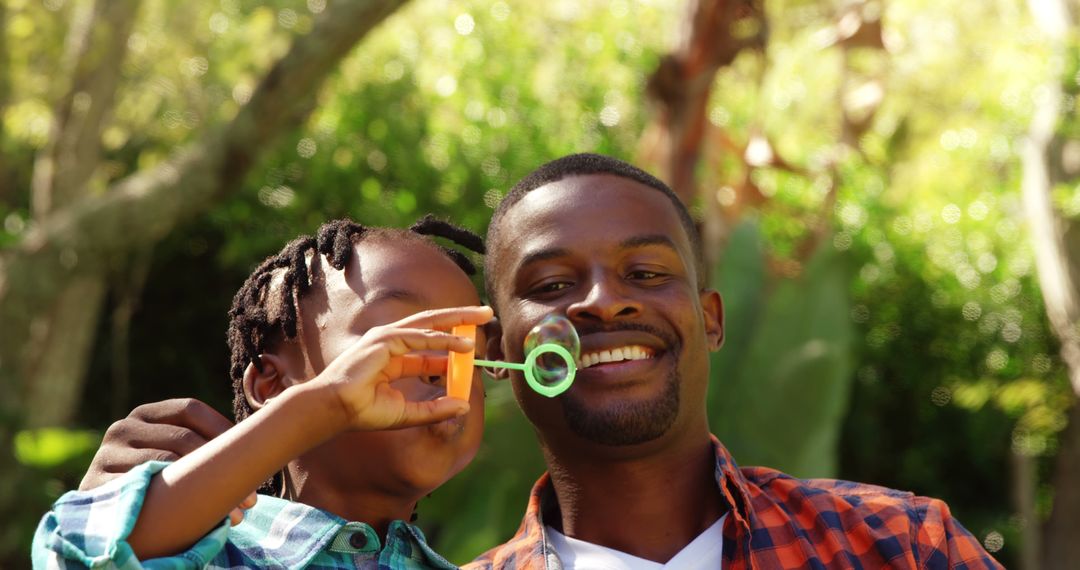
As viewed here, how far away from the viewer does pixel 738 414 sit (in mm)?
6199

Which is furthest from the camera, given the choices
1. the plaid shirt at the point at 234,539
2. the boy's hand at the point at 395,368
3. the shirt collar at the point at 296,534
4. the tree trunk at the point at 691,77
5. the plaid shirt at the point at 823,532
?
the tree trunk at the point at 691,77

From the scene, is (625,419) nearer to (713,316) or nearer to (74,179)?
(713,316)

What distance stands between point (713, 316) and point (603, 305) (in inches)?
18.9

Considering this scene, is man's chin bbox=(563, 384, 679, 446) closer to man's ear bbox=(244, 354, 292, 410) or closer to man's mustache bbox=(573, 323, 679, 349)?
man's mustache bbox=(573, 323, 679, 349)

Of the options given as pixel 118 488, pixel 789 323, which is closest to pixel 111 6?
pixel 789 323

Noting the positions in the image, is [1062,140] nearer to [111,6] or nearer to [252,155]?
[252,155]

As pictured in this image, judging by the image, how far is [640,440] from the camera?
2572 millimetres

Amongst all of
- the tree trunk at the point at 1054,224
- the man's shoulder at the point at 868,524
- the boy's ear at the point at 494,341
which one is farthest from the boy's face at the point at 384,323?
the tree trunk at the point at 1054,224

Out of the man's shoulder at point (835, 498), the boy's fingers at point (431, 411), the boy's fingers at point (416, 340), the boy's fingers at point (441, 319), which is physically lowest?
the man's shoulder at point (835, 498)

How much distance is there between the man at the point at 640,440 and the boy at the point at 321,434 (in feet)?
0.67

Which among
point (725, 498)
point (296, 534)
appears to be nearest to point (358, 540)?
point (296, 534)

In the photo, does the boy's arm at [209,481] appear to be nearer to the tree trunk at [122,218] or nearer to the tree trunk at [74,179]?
the tree trunk at [122,218]

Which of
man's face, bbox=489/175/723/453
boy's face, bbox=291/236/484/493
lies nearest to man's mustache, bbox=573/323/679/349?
man's face, bbox=489/175/723/453

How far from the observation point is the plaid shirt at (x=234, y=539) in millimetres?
1824
